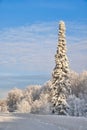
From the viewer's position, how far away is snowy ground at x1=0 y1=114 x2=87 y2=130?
2848 cm

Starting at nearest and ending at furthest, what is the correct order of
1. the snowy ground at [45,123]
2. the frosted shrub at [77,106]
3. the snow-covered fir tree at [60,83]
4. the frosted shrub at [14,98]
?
the snowy ground at [45,123]
the snow-covered fir tree at [60,83]
the frosted shrub at [77,106]
the frosted shrub at [14,98]

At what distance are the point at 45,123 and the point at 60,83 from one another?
22.2 meters

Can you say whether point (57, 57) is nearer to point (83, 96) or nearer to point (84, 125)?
point (84, 125)

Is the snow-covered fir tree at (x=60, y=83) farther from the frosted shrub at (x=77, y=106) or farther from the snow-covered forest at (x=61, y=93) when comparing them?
the frosted shrub at (x=77, y=106)

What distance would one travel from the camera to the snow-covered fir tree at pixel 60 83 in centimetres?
5309

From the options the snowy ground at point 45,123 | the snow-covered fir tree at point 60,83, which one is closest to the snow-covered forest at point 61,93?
the snow-covered fir tree at point 60,83

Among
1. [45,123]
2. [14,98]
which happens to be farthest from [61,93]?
[14,98]

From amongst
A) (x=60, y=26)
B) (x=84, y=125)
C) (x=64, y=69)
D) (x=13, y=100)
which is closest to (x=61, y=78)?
(x=64, y=69)

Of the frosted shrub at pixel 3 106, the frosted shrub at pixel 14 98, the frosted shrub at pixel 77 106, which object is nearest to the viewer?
the frosted shrub at pixel 77 106

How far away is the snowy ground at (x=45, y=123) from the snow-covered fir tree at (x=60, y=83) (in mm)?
18380

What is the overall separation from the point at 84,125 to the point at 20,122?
4.65 meters

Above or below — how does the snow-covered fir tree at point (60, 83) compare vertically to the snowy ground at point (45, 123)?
above

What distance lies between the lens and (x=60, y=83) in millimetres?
53469

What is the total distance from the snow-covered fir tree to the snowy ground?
1838cm
